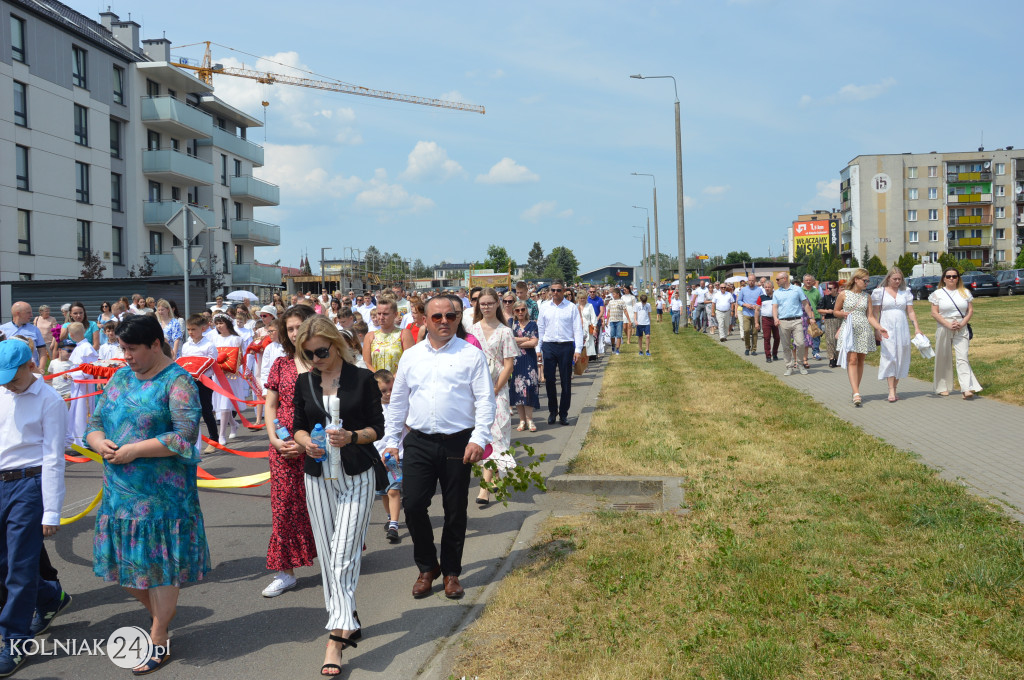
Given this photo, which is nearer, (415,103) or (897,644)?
(897,644)

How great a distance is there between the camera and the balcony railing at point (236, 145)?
4659 cm

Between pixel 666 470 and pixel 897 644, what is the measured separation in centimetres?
397

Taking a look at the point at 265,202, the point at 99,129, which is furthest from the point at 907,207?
the point at 99,129

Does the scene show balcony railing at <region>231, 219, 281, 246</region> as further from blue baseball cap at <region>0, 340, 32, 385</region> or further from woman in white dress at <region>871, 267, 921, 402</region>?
blue baseball cap at <region>0, 340, 32, 385</region>

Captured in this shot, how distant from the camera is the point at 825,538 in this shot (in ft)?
18.5

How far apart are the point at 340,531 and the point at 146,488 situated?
956 mm

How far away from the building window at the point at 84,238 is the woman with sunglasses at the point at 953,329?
1317 inches

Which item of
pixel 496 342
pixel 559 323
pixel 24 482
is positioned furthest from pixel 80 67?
pixel 24 482

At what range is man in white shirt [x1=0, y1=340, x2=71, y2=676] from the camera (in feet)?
14.1

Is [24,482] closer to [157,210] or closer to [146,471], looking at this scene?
[146,471]

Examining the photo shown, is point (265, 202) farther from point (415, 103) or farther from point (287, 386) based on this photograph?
point (415, 103)

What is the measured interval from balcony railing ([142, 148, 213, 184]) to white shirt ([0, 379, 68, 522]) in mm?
38485

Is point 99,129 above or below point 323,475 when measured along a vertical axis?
above

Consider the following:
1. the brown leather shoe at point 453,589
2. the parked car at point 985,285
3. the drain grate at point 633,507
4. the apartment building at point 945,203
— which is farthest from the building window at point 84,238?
the apartment building at point 945,203
